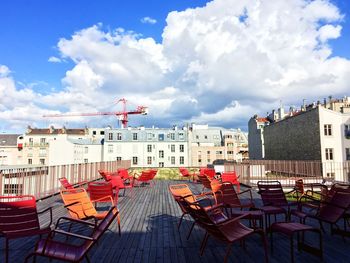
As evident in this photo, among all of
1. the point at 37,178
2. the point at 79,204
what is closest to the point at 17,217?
the point at 79,204

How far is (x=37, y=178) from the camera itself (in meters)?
11.4

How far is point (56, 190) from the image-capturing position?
12922 millimetres

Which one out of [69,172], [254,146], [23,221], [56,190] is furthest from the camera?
[254,146]

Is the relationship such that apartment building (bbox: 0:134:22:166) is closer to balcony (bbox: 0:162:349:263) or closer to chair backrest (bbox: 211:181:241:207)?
balcony (bbox: 0:162:349:263)

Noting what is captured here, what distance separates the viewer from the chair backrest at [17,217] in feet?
14.9

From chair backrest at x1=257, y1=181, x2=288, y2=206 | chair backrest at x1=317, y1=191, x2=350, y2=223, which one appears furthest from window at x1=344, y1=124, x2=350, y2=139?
chair backrest at x1=317, y1=191, x2=350, y2=223

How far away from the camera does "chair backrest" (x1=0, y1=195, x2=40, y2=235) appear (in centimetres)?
455

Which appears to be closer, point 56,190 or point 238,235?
point 238,235

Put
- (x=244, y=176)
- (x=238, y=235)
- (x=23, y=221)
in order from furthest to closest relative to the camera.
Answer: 1. (x=244, y=176)
2. (x=23, y=221)
3. (x=238, y=235)

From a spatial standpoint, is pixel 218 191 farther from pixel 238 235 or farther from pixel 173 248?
pixel 238 235

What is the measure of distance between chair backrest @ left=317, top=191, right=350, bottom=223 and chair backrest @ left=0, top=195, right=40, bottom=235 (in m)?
5.39

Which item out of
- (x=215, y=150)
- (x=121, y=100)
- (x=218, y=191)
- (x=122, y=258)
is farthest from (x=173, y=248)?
(x=121, y=100)

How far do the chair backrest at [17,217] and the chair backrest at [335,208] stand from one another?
5392mm

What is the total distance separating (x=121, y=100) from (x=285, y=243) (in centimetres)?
12872
